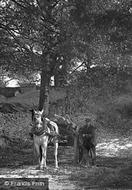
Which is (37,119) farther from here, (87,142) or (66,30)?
(66,30)

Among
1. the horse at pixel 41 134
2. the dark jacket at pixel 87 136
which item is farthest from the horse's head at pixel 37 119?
the dark jacket at pixel 87 136

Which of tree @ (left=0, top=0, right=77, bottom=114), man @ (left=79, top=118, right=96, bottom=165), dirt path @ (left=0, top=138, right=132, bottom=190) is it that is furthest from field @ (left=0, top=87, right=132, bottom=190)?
tree @ (left=0, top=0, right=77, bottom=114)

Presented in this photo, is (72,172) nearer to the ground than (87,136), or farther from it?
nearer to the ground

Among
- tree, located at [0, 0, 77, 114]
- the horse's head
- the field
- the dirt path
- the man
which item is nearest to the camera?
the dirt path

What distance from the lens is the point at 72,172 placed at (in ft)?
33.6

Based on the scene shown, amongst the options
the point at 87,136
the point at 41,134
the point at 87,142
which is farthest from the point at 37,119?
the point at 87,142

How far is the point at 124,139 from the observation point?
19859 millimetres

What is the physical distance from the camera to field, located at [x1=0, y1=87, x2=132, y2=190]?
28.9ft

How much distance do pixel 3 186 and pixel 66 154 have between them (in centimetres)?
813

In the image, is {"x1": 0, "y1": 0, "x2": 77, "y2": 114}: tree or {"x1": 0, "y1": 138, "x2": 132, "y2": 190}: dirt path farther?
{"x1": 0, "y1": 0, "x2": 77, "y2": 114}: tree

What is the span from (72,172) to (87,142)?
5.95 ft

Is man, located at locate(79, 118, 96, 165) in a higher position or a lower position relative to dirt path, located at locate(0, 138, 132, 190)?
higher

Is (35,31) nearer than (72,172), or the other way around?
(72,172)

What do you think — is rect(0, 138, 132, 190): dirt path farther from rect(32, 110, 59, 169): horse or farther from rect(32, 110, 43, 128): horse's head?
rect(32, 110, 43, 128): horse's head
